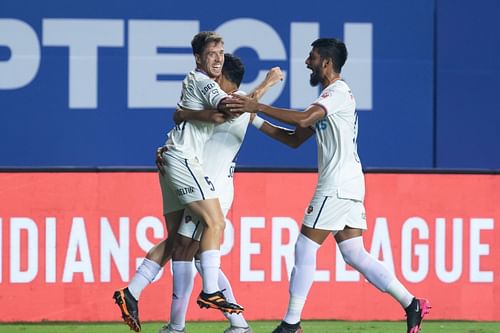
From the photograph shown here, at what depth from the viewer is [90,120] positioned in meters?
11.3

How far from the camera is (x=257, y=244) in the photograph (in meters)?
9.27

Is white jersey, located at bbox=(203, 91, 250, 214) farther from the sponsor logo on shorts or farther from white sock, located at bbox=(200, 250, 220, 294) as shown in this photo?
white sock, located at bbox=(200, 250, 220, 294)

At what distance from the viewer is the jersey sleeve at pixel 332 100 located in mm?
7461

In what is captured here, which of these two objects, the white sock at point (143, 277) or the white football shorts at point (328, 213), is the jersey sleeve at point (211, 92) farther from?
the white sock at point (143, 277)

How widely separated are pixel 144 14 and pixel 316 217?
4.36m

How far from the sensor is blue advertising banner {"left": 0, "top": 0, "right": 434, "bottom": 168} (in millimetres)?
11227

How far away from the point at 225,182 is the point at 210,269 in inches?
25.7

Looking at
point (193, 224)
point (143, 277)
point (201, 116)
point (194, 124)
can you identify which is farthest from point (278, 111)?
point (143, 277)

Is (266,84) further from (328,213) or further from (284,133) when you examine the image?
(328,213)

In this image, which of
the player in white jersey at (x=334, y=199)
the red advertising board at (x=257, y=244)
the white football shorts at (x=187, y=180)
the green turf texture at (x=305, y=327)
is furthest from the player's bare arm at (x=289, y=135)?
the green turf texture at (x=305, y=327)

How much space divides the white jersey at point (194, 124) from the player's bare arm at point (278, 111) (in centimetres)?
15

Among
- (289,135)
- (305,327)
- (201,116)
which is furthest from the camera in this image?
(305,327)

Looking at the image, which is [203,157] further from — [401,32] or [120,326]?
[401,32]

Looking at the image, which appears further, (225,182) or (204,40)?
(225,182)
